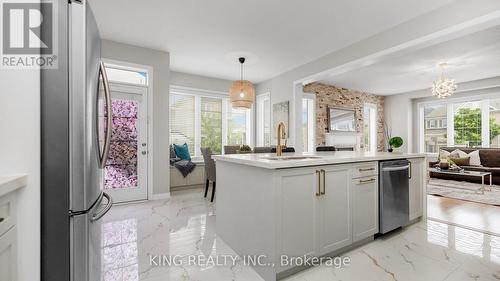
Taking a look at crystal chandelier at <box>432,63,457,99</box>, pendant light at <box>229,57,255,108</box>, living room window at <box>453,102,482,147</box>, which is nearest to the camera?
pendant light at <box>229,57,255,108</box>

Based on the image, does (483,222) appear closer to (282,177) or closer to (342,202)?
(342,202)

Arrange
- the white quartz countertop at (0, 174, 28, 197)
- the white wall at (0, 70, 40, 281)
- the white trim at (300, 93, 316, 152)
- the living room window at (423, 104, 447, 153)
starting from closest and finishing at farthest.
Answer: the white quartz countertop at (0, 174, 28, 197)
the white wall at (0, 70, 40, 281)
the white trim at (300, 93, 316, 152)
the living room window at (423, 104, 447, 153)

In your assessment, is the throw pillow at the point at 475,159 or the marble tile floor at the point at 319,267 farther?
the throw pillow at the point at 475,159

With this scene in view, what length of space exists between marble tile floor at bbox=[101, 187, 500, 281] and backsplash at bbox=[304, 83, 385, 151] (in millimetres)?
3687

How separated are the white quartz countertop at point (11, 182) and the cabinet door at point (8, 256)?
0.18 meters

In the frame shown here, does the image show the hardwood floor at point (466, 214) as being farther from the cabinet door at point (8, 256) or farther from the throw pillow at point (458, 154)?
the cabinet door at point (8, 256)

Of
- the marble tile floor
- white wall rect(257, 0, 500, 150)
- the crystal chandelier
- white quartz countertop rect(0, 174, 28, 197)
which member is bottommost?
the marble tile floor

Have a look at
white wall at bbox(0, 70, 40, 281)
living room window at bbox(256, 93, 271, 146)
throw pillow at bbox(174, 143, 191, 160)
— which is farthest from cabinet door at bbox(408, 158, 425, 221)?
throw pillow at bbox(174, 143, 191, 160)

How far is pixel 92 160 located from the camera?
116cm

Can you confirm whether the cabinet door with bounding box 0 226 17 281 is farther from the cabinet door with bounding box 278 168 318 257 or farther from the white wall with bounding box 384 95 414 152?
the white wall with bounding box 384 95 414 152

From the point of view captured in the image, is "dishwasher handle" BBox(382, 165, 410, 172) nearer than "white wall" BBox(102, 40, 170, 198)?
Yes

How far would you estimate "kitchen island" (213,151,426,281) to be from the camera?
1.62 meters

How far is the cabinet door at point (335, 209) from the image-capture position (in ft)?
6.07

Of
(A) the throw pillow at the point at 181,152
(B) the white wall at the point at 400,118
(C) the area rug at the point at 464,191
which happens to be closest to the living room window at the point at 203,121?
(A) the throw pillow at the point at 181,152
